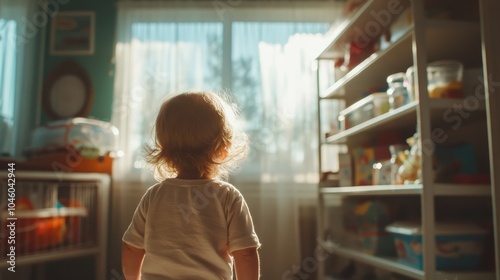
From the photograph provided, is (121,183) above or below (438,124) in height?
below

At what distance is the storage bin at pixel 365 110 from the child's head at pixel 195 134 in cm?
93

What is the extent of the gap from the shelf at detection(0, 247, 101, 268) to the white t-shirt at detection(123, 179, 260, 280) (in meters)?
1.22

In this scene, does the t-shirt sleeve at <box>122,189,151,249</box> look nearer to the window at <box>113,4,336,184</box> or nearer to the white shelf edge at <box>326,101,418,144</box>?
the white shelf edge at <box>326,101,418,144</box>

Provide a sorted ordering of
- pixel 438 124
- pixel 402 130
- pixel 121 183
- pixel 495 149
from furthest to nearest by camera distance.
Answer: pixel 121 183, pixel 402 130, pixel 438 124, pixel 495 149

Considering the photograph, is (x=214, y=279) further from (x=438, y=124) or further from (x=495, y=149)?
(x=438, y=124)

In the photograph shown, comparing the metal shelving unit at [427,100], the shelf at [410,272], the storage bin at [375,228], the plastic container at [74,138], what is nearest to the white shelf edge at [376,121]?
the metal shelving unit at [427,100]

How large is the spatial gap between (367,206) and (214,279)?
1227 mm

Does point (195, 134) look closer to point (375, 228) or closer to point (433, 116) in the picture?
point (433, 116)

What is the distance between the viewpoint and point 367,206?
2.04 meters

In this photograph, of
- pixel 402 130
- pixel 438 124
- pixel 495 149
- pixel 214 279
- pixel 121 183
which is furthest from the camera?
pixel 121 183

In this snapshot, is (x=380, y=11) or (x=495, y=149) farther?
(x=380, y=11)

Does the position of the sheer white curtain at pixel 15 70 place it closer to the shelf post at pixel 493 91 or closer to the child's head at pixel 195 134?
the child's head at pixel 195 134

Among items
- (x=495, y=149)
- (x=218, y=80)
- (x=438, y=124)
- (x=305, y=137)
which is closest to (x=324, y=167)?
(x=305, y=137)

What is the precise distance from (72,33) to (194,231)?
7.75ft
